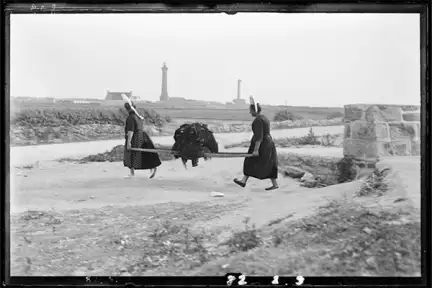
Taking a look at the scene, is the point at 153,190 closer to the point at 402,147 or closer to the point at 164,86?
the point at 164,86

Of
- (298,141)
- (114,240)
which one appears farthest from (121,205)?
(298,141)

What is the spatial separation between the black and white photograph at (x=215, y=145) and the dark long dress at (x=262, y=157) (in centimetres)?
1

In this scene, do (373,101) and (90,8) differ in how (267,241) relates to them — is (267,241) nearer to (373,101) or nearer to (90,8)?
(373,101)

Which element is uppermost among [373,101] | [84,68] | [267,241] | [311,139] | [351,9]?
[351,9]

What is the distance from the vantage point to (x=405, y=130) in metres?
3.96

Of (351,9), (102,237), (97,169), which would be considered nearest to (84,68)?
(97,169)

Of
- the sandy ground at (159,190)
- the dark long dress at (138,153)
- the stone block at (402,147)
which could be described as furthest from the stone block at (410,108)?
the dark long dress at (138,153)

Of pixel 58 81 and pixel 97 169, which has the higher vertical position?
pixel 58 81

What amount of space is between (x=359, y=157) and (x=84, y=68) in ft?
8.20

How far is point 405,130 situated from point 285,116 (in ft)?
3.37

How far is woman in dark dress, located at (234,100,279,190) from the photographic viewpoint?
13.0 ft

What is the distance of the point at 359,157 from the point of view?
4.00 meters

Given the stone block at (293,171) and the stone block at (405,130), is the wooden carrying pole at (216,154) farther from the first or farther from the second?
the stone block at (405,130)

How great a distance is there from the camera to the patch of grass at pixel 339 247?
3.86 meters
